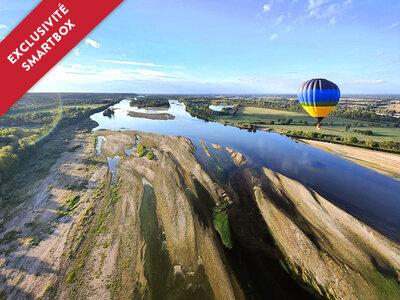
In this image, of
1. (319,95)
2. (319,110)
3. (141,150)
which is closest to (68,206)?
(141,150)

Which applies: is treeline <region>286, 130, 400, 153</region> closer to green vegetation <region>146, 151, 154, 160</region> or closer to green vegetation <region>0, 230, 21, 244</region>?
green vegetation <region>146, 151, 154, 160</region>

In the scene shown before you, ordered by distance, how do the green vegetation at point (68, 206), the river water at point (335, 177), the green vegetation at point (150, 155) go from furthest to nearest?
the green vegetation at point (150, 155)
the river water at point (335, 177)
the green vegetation at point (68, 206)

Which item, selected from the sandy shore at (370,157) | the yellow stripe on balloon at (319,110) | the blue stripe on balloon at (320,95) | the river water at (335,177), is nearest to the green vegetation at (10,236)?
the river water at (335,177)

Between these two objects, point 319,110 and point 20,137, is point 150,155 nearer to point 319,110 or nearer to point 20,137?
point 319,110

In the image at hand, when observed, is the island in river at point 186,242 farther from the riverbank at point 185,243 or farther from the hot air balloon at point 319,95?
the hot air balloon at point 319,95

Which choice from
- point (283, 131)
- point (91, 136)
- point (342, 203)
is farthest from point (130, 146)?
point (283, 131)

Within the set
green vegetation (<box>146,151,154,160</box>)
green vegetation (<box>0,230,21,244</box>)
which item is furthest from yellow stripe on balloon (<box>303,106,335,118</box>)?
green vegetation (<box>0,230,21,244</box>)
